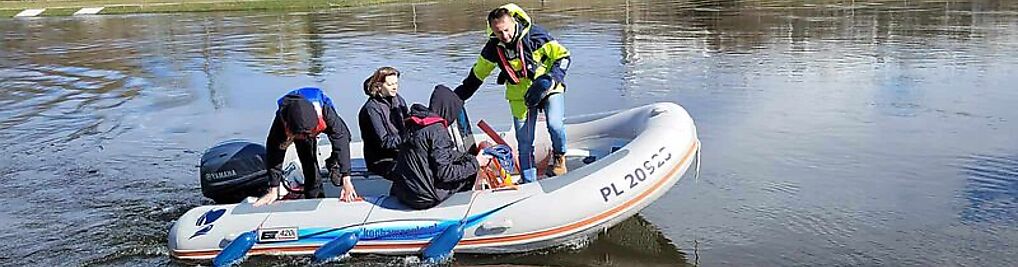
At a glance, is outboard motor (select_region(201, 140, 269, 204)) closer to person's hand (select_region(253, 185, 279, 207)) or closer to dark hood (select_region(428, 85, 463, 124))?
person's hand (select_region(253, 185, 279, 207))

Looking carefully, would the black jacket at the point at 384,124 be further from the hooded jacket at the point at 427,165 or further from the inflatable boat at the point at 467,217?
the inflatable boat at the point at 467,217

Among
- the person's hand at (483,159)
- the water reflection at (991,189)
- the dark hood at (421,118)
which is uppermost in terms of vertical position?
the dark hood at (421,118)

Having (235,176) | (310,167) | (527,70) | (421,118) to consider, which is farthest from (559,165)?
(235,176)

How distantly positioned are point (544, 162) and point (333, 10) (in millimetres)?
24687

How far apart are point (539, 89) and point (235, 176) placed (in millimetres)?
2031

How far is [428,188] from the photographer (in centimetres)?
591

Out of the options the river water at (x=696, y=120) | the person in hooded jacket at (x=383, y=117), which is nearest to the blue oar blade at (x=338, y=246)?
the river water at (x=696, y=120)

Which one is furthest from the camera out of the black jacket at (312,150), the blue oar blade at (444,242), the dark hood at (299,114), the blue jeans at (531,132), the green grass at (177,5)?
the green grass at (177,5)

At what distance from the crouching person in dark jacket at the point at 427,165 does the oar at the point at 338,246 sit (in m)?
0.33

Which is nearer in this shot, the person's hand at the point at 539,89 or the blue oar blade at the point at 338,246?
the blue oar blade at the point at 338,246

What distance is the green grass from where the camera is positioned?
109 feet

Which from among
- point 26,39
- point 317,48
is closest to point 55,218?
point 317,48

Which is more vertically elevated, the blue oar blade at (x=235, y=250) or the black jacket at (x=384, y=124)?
the black jacket at (x=384, y=124)

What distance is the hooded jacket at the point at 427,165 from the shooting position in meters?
5.82
